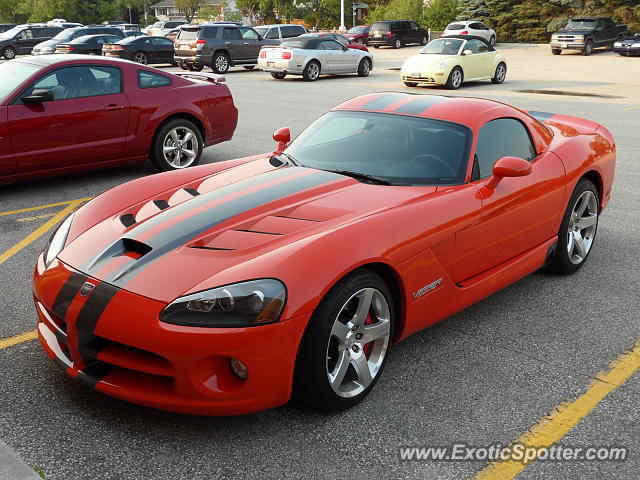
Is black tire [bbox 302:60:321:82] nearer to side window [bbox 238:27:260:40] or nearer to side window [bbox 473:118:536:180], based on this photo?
side window [bbox 238:27:260:40]

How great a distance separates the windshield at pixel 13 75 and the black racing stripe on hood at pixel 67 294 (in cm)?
466

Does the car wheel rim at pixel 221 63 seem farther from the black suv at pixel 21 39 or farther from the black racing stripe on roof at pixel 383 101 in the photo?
the black racing stripe on roof at pixel 383 101

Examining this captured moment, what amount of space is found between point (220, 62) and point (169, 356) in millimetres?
23739

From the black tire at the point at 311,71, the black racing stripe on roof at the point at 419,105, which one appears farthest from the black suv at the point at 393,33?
the black racing stripe on roof at the point at 419,105

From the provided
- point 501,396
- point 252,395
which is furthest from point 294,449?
point 501,396

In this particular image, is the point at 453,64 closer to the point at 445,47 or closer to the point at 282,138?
the point at 445,47

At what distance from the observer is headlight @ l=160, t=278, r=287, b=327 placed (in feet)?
9.76

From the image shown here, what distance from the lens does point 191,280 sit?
3.11 metres

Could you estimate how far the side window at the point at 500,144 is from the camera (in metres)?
4.43

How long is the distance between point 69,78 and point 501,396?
607 cm

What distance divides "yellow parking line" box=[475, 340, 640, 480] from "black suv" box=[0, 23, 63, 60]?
116 ft

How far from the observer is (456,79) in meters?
19.6

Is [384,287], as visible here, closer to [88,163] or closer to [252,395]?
[252,395]

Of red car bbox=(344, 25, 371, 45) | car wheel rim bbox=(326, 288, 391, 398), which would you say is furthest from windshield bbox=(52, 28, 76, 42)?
car wheel rim bbox=(326, 288, 391, 398)
